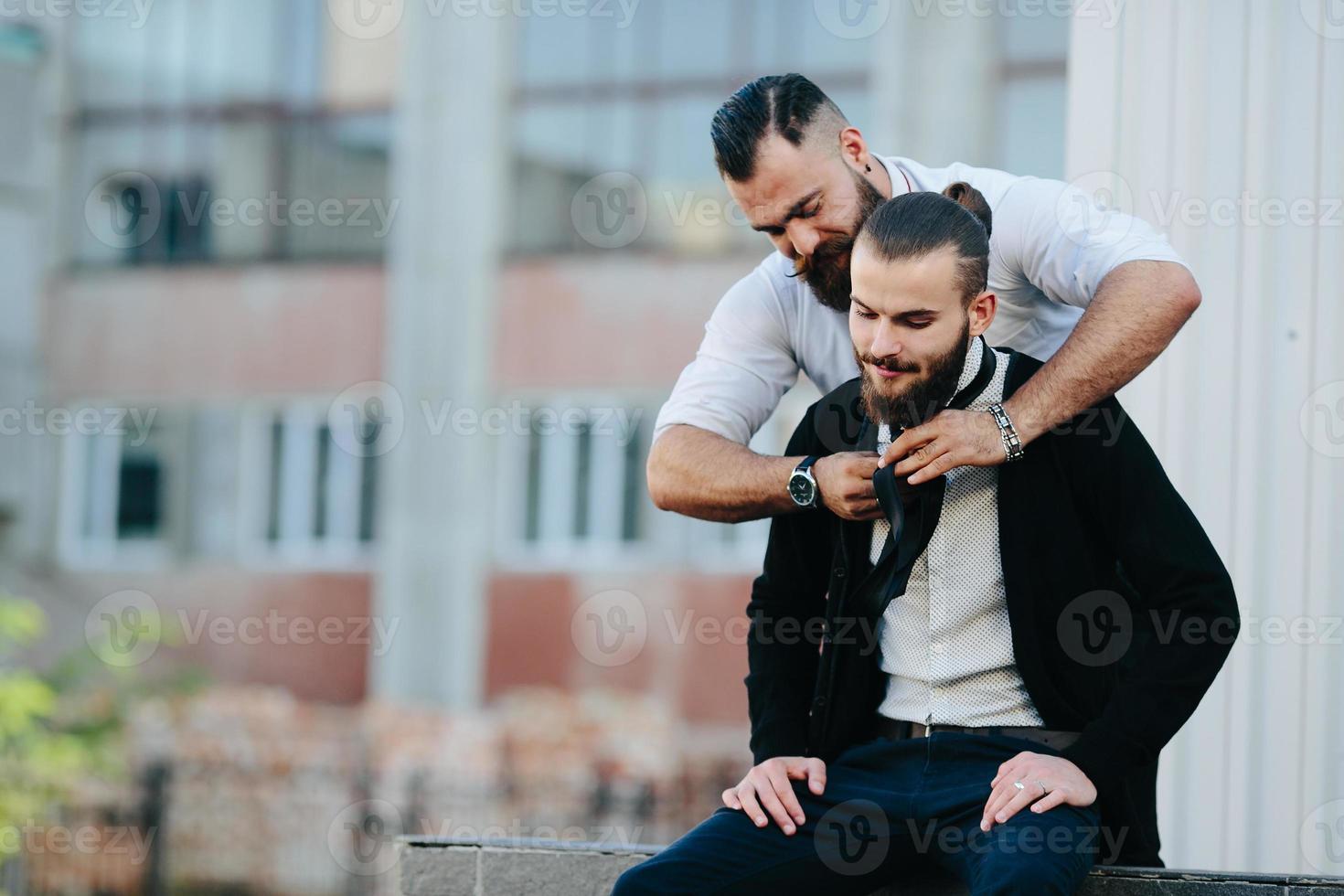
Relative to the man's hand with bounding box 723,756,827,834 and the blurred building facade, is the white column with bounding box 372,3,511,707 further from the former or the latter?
the man's hand with bounding box 723,756,827,834

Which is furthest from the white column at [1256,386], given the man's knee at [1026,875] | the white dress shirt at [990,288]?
the man's knee at [1026,875]

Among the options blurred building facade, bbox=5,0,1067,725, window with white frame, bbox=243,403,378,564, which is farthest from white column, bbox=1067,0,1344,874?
window with white frame, bbox=243,403,378,564

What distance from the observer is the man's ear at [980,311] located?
2.65m

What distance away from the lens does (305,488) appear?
14.0 m

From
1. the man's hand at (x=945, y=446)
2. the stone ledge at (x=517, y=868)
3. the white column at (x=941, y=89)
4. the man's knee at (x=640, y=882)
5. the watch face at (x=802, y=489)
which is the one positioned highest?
the white column at (x=941, y=89)

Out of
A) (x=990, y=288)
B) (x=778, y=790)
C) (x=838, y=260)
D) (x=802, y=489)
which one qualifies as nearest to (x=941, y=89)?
(x=990, y=288)

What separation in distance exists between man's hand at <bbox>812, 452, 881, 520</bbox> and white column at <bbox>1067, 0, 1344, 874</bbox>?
116cm

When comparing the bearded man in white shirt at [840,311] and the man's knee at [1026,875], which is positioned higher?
the bearded man in white shirt at [840,311]

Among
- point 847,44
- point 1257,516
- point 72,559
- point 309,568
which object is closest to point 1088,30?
point 1257,516

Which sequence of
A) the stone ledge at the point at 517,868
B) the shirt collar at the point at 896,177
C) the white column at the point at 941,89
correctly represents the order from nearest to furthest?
1. the stone ledge at the point at 517,868
2. the shirt collar at the point at 896,177
3. the white column at the point at 941,89

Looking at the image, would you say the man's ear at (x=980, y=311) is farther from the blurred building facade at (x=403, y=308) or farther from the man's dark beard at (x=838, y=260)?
the blurred building facade at (x=403, y=308)

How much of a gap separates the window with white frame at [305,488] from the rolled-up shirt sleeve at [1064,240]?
36.1 feet

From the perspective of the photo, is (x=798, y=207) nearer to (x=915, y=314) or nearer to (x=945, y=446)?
(x=915, y=314)

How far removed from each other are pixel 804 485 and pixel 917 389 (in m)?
0.29
